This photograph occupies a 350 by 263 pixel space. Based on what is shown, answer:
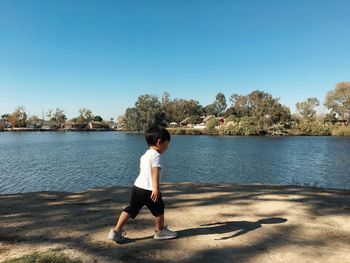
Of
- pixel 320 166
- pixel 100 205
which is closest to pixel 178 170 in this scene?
pixel 320 166

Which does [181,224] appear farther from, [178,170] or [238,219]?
[178,170]

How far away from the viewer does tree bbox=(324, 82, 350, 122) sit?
96.4 metres

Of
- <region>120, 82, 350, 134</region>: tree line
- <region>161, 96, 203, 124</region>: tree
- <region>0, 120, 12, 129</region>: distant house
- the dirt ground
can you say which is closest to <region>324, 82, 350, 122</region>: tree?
<region>120, 82, 350, 134</region>: tree line

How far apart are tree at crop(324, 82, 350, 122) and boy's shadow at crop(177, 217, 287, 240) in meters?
106

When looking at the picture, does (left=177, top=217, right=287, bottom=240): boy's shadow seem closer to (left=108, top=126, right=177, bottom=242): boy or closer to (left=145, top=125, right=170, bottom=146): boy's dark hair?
(left=108, top=126, right=177, bottom=242): boy

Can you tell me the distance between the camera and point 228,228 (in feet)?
17.4

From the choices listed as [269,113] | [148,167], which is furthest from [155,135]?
[269,113]

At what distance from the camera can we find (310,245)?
4.54m

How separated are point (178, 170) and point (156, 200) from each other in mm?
19578

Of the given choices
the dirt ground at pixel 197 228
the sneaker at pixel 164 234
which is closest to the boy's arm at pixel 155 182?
the sneaker at pixel 164 234

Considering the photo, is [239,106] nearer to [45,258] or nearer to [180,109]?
[180,109]

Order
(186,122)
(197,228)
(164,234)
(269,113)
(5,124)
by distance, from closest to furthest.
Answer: (164,234), (197,228), (269,113), (186,122), (5,124)

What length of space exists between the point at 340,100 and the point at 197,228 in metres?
109

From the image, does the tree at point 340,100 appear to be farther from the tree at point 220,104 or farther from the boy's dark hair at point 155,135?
the boy's dark hair at point 155,135
